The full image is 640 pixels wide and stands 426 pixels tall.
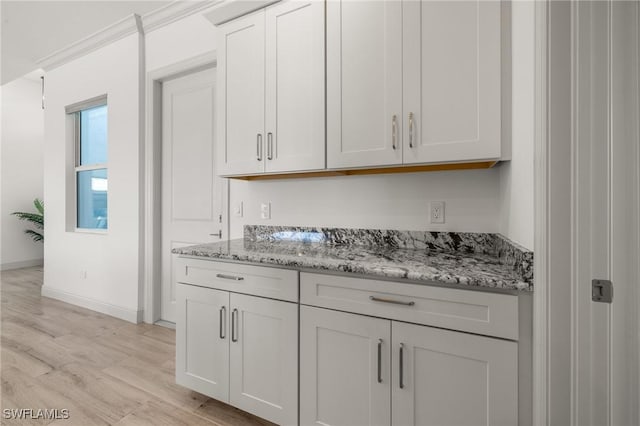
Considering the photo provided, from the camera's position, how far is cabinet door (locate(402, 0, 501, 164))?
1.36 metres

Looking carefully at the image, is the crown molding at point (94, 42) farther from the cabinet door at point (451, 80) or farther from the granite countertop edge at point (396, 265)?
the cabinet door at point (451, 80)

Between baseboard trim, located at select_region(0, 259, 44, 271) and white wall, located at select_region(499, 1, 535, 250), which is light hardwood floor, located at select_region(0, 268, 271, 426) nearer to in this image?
white wall, located at select_region(499, 1, 535, 250)

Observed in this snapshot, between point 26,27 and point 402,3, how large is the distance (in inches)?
148

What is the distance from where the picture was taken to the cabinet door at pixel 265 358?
4.87 ft

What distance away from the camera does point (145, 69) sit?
302 cm

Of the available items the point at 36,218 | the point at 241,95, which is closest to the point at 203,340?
the point at 241,95

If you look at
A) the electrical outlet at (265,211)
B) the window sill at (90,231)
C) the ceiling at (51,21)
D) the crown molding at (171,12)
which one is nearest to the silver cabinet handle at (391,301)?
the electrical outlet at (265,211)

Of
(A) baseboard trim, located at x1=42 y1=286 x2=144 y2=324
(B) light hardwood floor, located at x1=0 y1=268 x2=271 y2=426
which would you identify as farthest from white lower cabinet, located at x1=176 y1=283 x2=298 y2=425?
(A) baseboard trim, located at x1=42 y1=286 x2=144 y2=324

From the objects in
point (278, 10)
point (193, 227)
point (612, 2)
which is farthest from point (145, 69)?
point (612, 2)

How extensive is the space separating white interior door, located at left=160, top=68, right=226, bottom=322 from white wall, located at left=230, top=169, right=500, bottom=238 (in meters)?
0.40

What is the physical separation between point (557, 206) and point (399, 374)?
82 cm

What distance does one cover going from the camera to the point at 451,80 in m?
1.43

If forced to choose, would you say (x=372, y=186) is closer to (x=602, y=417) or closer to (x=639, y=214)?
(x=639, y=214)

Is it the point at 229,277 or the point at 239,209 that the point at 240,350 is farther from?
the point at 239,209
